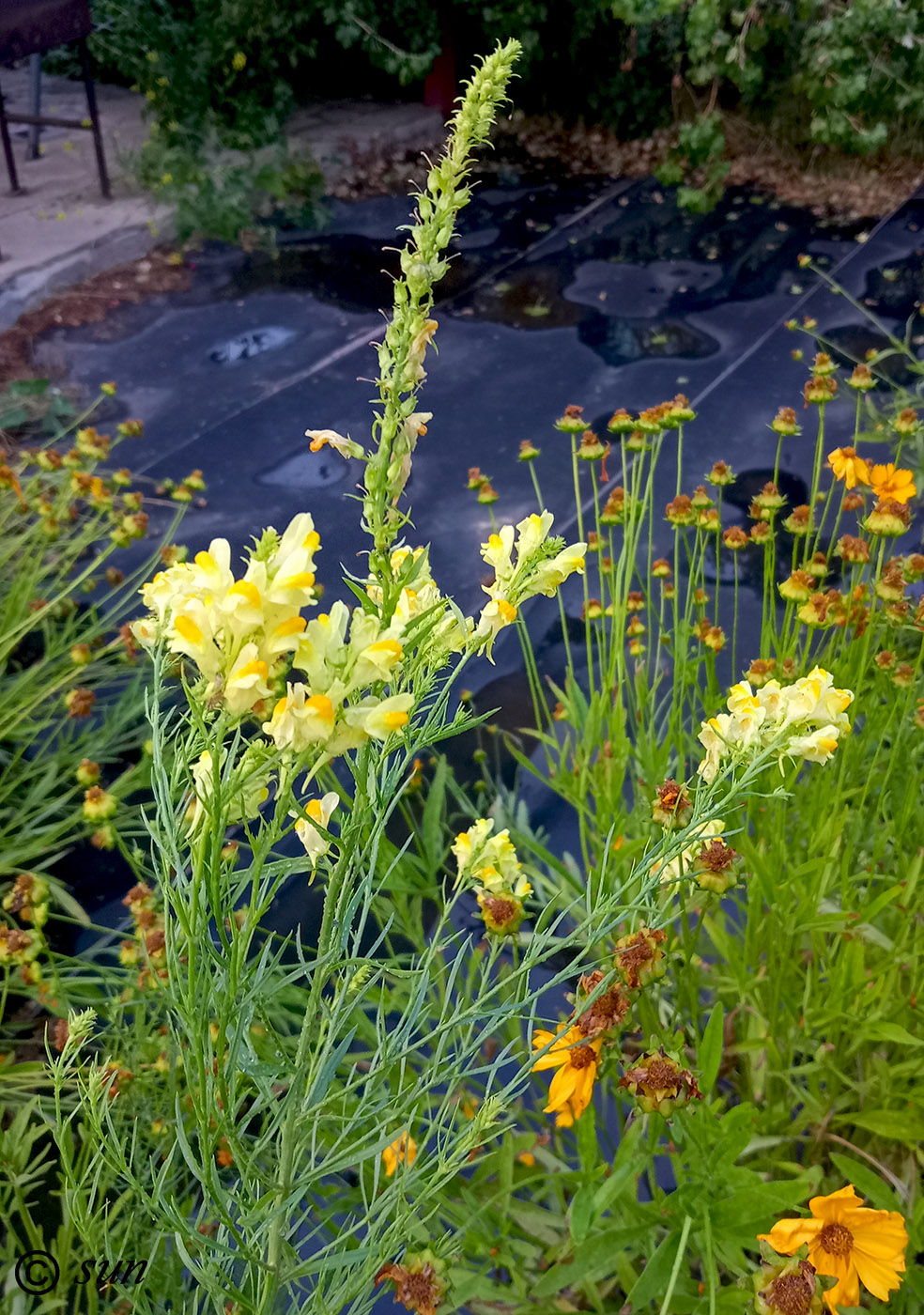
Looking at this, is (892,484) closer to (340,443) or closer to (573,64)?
(340,443)

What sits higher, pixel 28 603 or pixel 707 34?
pixel 707 34

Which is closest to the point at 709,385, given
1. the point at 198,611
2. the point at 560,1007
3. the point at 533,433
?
the point at 533,433

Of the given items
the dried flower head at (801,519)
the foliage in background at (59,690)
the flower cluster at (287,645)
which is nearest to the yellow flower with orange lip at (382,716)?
the flower cluster at (287,645)

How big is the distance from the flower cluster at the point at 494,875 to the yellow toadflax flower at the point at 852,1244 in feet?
1.01

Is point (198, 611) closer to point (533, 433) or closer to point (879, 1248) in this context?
point (879, 1248)

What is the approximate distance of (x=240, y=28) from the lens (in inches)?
175

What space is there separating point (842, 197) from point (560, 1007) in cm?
408

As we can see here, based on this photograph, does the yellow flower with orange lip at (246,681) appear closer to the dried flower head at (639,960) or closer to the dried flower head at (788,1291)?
the dried flower head at (639,960)

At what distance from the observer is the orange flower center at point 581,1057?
0.87 m

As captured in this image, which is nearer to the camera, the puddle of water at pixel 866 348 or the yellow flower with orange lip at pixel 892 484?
the yellow flower with orange lip at pixel 892 484

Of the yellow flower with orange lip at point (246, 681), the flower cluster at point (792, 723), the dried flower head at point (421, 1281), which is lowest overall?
the dried flower head at point (421, 1281)

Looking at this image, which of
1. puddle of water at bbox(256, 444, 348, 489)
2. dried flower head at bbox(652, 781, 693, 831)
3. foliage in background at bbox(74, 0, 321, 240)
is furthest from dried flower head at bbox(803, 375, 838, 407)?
foliage in background at bbox(74, 0, 321, 240)

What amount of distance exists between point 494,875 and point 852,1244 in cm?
40

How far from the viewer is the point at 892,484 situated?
51.6 inches
